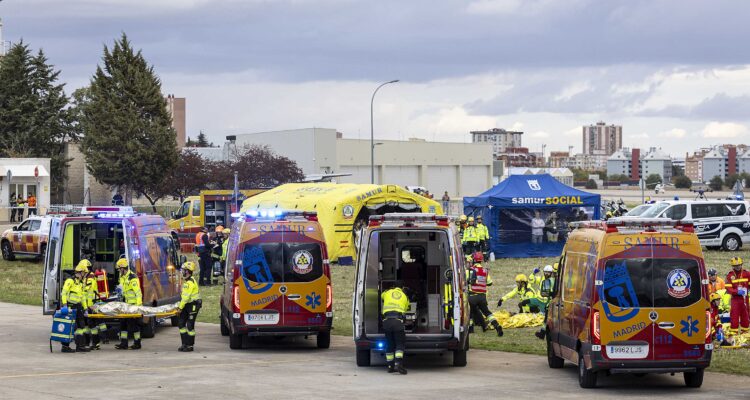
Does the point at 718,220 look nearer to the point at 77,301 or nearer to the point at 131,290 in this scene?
the point at 131,290

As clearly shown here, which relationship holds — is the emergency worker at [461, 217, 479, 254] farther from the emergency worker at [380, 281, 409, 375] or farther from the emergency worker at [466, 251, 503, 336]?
the emergency worker at [380, 281, 409, 375]

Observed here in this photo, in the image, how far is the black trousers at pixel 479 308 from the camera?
21438 millimetres

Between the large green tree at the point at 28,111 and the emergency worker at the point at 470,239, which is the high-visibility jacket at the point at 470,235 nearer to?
the emergency worker at the point at 470,239

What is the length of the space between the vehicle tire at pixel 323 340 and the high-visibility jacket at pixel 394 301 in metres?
3.38

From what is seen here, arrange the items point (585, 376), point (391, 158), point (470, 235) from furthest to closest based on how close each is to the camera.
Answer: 1. point (391, 158)
2. point (470, 235)
3. point (585, 376)

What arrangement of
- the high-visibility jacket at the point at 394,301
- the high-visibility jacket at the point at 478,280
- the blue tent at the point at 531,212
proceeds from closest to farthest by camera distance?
the high-visibility jacket at the point at 394,301, the high-visibility jacket at the point at 478,280, the blue tent at the point at 531,212

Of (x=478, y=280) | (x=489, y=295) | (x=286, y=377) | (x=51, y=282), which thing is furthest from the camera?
(x=489, y=295)

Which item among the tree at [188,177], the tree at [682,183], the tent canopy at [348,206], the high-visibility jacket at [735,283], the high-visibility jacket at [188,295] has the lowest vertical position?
the high-visibility jacket at [188,295]

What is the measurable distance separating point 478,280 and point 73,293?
714 centimetres

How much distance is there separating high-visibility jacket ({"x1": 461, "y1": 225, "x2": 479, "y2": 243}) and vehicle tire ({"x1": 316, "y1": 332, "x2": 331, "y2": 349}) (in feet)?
51.2

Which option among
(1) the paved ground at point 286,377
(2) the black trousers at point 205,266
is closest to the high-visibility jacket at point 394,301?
(1) the paved ground at point 286,377

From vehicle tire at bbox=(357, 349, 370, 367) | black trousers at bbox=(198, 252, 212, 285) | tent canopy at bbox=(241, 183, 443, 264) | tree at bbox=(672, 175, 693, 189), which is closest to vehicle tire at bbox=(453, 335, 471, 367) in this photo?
vehicle tire at bbox=(357, 349, 370, 367)

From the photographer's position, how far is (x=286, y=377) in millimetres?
16656

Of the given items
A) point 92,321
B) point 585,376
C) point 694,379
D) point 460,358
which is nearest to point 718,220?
point 460,358
